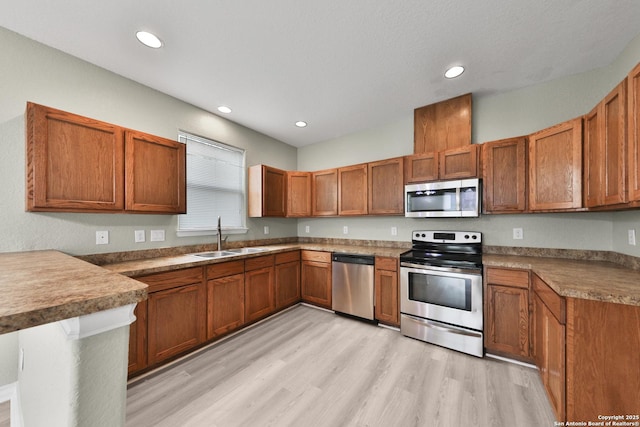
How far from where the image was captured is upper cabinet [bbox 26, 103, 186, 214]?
1787 millimetres

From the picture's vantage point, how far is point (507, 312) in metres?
2.22

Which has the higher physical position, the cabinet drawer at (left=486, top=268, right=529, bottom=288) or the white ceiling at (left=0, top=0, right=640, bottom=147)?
the white ceiling at (left=0, top=0, right=640, bottom=147)

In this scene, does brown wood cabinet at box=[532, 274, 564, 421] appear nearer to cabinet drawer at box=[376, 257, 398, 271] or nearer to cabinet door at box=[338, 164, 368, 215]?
cabinet drawer at box=[376, 257, 398, 271]

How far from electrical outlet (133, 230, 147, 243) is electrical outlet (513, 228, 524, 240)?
160 inches

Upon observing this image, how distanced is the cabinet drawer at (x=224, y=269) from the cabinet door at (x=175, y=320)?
15 cm

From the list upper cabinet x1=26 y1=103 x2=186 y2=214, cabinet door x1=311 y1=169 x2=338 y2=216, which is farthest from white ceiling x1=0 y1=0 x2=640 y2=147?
cabinet door x1=311 y1=169 x2=338 y2=216

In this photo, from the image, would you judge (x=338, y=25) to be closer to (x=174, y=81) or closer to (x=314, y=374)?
(x=174, y=81)

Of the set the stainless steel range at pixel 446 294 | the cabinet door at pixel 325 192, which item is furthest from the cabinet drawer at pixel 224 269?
the stainless steel range at pixel 446 294

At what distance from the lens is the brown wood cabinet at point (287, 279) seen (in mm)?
3359

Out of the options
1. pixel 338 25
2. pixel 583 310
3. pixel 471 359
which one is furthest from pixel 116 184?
pixel 471 359

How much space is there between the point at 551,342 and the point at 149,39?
3718mm

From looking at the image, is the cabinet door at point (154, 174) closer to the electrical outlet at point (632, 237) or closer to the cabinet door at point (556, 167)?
the cabinet door at point (556, 167)

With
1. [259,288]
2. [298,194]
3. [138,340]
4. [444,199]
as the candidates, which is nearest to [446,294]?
[444,199]

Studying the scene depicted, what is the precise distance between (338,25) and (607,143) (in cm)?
212
